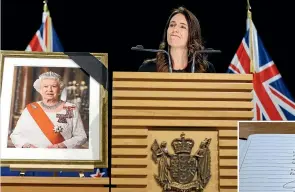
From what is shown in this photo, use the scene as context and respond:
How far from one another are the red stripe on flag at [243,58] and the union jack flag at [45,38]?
137 centimetres

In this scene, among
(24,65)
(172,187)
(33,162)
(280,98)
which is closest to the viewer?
(172,187)

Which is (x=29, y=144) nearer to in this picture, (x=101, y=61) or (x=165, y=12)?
(x=101, y=61)

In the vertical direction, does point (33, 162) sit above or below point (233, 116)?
below

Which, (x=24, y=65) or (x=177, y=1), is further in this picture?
(x=177, y=1)

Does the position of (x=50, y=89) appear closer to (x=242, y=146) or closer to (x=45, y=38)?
(x=242, y=146)

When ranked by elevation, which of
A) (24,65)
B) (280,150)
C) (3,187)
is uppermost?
(24,65)

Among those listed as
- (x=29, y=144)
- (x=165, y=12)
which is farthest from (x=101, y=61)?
(x=165, y=12)

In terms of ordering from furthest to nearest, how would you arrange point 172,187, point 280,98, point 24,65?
point 280,98
point 24,65
point 172,187

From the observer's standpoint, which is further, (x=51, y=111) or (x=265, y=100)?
(x=265, y=100)

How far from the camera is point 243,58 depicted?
425 centimetres

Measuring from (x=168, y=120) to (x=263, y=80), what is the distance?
175 centimetres

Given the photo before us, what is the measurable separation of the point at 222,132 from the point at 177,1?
181cm

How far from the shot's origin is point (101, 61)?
2965 millimetres

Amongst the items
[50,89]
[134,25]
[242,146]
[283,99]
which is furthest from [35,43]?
[242,146]
